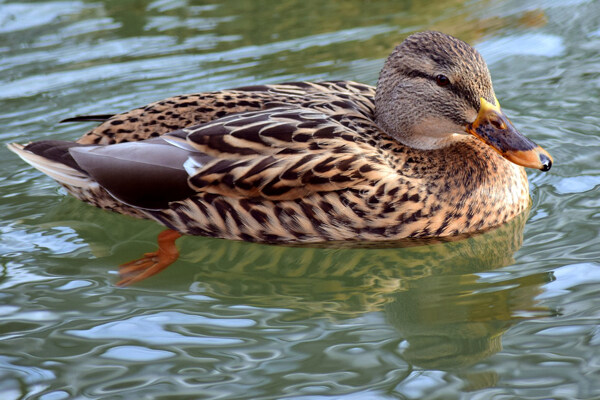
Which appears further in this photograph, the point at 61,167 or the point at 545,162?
the point at 61,167

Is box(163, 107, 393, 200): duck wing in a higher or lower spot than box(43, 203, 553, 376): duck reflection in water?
higher

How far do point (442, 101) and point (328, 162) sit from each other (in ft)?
2.76

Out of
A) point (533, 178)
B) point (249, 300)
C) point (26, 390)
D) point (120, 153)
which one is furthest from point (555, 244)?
point (26, 390)

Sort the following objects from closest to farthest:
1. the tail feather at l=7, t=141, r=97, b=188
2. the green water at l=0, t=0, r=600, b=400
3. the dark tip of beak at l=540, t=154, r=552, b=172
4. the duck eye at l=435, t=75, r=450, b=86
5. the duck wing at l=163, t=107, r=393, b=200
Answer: the green water at l=0, t=0, r=600, b=400
the dark tip of beak at l=540, t=154, r=552, b=172
the duck wing at l=163, t=107, r=393, b=200
the duck eye at l=435, t=75, r=450, b=86
the tail feather at l=7, t=141, r=97, b=188

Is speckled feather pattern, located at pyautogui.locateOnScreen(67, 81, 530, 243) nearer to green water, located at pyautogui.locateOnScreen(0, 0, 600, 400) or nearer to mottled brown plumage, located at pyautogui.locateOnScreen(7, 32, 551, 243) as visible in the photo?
mottled brown plumage, located at pyautogui.locateOnScreen(7, 32, 551, 243)

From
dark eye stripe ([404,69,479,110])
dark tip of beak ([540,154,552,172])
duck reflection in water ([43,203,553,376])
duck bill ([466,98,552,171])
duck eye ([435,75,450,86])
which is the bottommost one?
duck reflection in water ([43,203,553,376])

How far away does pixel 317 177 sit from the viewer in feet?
17.9

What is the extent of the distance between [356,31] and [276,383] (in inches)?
203

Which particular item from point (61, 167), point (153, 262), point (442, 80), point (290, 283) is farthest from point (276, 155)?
point (61, 167)

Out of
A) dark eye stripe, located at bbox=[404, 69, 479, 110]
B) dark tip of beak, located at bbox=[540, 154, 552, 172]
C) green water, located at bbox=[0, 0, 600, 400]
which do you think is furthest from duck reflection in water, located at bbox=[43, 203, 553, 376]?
dark eye stripe, located at bbox=[404, 69, 479, 110]

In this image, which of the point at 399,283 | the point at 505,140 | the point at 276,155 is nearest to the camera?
the point at 399,283

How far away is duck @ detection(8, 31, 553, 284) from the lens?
5.47 m

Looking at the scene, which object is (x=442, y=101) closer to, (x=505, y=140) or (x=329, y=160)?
(x=505, y=140)

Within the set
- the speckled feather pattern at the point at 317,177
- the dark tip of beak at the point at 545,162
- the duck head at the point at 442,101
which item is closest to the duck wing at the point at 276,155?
the speckled feather pattern at the point at 317,177
